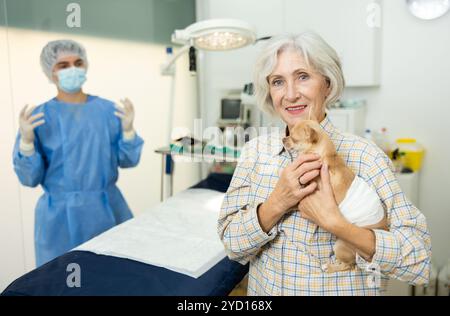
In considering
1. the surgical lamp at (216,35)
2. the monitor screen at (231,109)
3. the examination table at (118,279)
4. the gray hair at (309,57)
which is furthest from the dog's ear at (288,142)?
the monitor screen at (231,109)

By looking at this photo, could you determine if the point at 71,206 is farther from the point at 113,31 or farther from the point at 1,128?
the point at 113,31

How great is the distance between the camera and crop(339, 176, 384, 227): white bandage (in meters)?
0.76

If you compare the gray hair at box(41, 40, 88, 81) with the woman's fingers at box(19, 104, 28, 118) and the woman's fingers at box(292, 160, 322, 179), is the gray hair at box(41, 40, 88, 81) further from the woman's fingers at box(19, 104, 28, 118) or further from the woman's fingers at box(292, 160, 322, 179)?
the woman's fingers at box(292, 160, 322, 179)

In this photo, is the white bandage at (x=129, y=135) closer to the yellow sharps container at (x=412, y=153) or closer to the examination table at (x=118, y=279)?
the examination table at (x=118, y=279)

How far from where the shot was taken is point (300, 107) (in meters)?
0.84

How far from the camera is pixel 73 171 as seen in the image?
141 centimetres

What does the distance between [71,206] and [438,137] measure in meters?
1.86

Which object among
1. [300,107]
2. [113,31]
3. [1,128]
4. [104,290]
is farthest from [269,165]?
[113,31]

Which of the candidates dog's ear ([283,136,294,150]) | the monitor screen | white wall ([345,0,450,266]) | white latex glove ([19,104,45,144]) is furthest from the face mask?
white wall ([345,0,450,266])

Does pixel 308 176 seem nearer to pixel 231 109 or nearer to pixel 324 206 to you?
pixel 324 206

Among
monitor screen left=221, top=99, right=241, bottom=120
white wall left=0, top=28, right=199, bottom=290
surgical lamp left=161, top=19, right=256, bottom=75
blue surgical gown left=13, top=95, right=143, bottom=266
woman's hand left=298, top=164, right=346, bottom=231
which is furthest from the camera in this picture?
monitor screen left=221, top=99, right=241, bottom=120

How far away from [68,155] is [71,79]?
28cm

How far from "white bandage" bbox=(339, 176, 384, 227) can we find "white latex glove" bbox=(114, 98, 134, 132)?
3.63 feet

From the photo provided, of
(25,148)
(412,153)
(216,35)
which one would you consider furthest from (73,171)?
(412,153)
